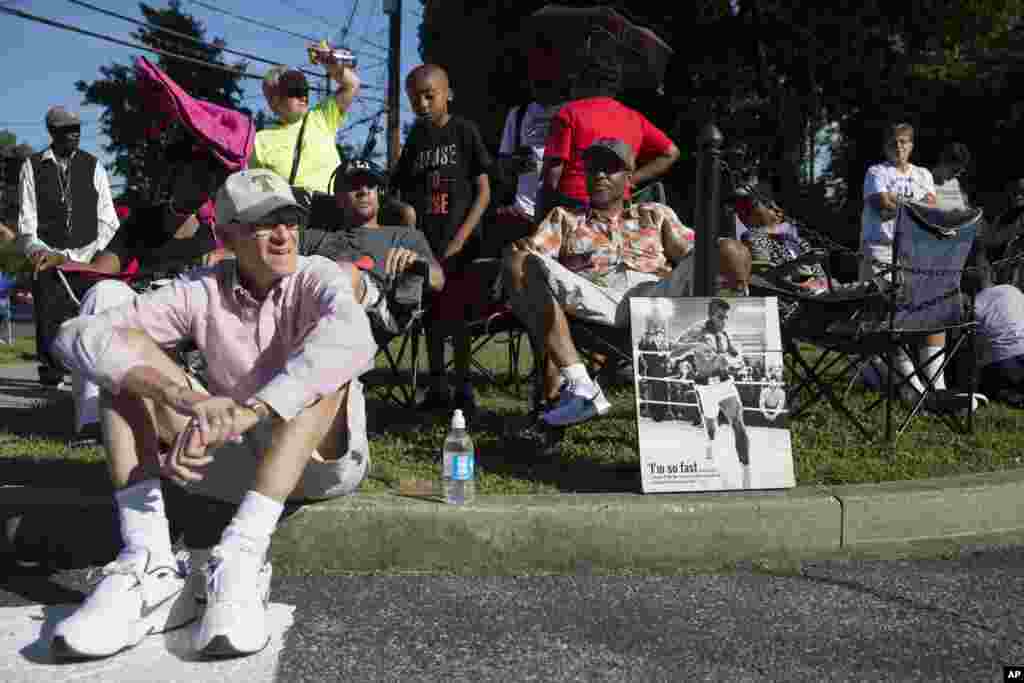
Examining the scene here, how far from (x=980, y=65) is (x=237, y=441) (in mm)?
Result: 23237

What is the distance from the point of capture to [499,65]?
908 inches

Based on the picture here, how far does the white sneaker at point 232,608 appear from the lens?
258 centimetres

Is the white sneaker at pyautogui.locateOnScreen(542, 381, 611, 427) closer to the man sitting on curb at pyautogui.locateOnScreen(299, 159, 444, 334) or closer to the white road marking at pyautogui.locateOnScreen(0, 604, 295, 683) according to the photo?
the man sitting on curb at pyautogui.locateOnScreen(299, 159, 444, 334)

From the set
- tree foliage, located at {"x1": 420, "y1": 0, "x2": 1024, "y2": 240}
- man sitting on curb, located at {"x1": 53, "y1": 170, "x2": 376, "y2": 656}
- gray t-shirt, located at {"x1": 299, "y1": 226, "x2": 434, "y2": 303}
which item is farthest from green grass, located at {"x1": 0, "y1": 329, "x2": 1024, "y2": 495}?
tree foliage, located at {"x1": 420, "y1": 0, "x2": 1024, "y2": 240}

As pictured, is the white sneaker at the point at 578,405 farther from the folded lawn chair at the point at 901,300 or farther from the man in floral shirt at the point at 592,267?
the folded lawn chair at the point at 901,300

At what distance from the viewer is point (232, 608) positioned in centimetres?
262

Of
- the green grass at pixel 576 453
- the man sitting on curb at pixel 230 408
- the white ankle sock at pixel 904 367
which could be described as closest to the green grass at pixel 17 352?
the green grass at pixel 576 453

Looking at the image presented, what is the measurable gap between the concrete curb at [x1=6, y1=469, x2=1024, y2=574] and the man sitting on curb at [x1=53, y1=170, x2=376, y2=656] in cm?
20

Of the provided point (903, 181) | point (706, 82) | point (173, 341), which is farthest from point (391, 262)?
point (706, 82)

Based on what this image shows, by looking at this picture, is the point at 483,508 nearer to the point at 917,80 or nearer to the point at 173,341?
the point at 173,341

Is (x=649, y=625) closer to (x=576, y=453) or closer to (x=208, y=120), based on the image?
(x=576, y=453)

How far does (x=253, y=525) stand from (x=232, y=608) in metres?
0.26

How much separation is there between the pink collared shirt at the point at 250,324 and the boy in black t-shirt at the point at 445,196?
227cm

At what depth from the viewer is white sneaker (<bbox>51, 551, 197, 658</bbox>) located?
255 centimetres
